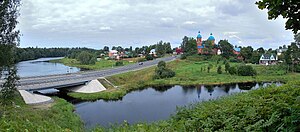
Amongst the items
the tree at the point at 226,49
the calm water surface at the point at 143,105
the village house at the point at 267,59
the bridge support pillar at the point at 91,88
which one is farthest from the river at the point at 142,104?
the tree at the point at 226,49

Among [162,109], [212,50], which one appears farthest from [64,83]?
[212,50]

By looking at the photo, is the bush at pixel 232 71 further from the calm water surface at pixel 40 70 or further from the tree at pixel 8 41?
the tree at pixel 8 41

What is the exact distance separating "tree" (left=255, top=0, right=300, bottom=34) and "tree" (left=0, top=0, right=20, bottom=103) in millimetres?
19401

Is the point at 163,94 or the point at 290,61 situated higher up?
the point at 290,61

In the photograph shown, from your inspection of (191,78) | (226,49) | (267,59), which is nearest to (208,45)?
(226,49)

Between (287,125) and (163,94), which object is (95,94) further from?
(287,125)

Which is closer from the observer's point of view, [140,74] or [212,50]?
[140,74]

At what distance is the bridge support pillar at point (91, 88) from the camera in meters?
40.8

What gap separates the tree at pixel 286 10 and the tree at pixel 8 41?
19401mm

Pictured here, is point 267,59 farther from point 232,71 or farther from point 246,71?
point 232,71

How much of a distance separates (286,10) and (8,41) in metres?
20.4

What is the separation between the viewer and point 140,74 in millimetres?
55656

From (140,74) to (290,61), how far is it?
3535 cm

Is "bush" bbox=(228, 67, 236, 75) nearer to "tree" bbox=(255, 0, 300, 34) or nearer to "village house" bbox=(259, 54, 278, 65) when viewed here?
"village house" bbox=(259, 54, 278, 65)
